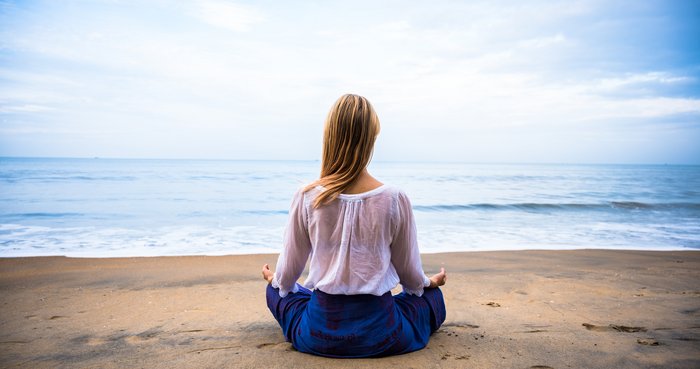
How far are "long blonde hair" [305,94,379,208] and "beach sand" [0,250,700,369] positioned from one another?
1074 mm

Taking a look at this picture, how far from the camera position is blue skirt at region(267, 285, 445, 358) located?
2398 mm

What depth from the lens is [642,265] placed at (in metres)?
6.12

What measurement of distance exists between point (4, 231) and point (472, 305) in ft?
30.9

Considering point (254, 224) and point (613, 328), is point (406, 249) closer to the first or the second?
point (613, 328)

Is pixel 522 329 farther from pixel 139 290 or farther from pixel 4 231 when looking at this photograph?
pixel 4 231

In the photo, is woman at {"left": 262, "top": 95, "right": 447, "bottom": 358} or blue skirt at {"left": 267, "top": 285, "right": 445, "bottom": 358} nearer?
woman at {"left": 262, "top": 95, "right": 447, "bottom": 358}

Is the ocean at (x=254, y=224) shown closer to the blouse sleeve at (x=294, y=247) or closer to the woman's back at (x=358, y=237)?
the blouse sleeve at (x=294, y=247)

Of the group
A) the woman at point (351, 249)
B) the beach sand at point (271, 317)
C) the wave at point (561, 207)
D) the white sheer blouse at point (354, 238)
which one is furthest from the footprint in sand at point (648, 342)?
the wave at point (561, 207)

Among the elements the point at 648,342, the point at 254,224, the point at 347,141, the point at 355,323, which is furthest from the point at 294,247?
the point at 254,224

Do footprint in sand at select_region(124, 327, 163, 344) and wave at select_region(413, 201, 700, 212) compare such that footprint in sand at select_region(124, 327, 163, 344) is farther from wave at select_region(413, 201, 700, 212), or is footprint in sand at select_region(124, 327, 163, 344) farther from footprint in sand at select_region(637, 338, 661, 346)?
wave at select_region(413, 201, 700, 212)

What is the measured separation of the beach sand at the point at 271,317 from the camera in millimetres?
2646

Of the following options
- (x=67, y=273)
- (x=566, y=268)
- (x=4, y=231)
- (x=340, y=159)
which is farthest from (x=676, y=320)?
(x=4, y=231)

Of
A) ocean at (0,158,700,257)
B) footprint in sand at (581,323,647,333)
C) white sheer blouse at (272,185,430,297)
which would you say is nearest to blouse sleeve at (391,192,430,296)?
white sheer blouse at (272,185,430,297)

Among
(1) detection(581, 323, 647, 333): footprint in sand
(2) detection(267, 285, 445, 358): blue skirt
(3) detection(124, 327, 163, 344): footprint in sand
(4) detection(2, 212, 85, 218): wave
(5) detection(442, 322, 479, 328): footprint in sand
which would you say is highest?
(2) detection(267, 285, 445, 358): blue skirt
